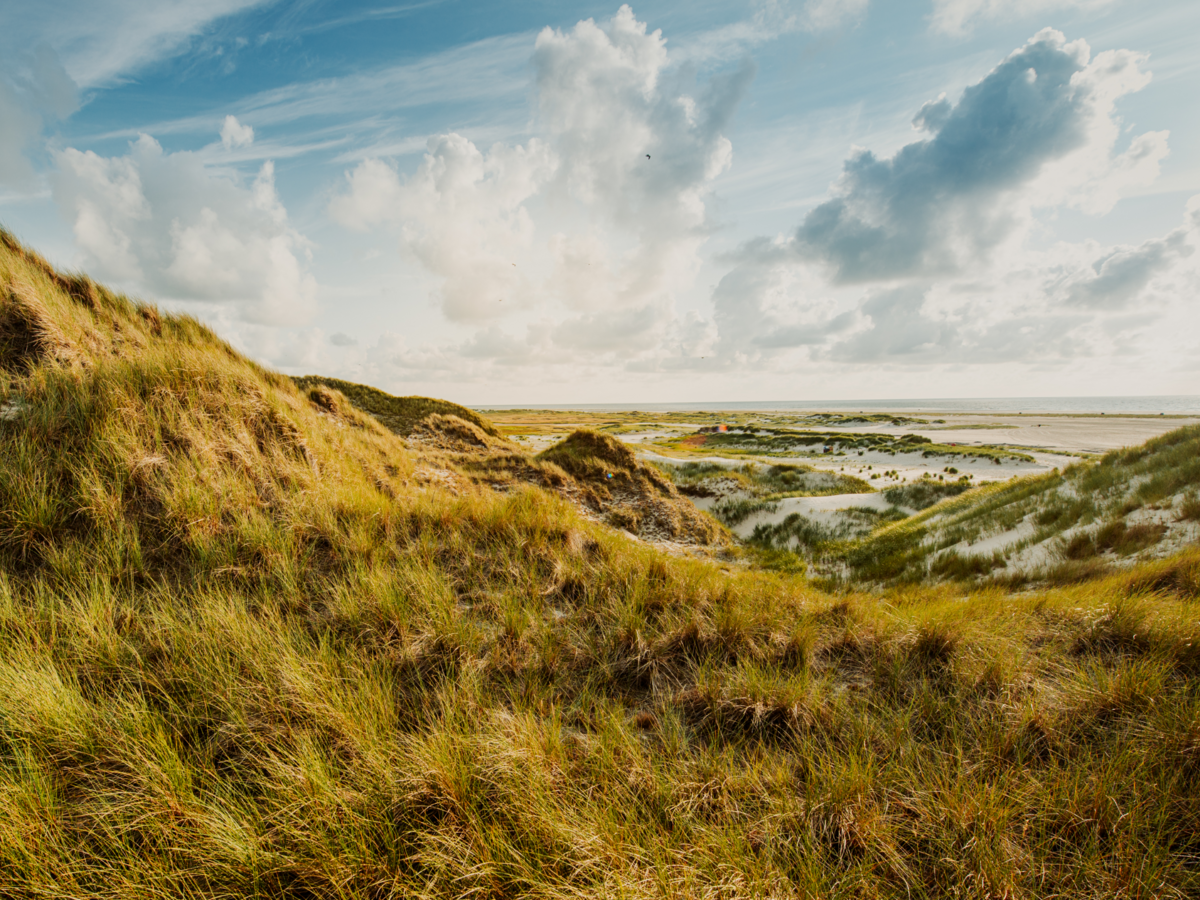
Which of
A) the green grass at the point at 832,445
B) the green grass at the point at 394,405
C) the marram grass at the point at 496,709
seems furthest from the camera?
the green grass at the point at 832,445

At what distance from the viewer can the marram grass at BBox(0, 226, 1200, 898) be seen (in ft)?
6.61

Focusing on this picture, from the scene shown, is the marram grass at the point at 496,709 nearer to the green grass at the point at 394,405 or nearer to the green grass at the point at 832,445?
the green grass at the point at 394,405

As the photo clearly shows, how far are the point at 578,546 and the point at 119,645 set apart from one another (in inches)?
159

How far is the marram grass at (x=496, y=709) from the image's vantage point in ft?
6.61

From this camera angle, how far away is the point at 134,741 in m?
2.37

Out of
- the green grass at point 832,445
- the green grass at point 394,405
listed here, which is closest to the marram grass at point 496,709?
the green grass at point 394,405

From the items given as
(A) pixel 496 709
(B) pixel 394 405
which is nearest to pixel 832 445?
(B) pixel 394 405

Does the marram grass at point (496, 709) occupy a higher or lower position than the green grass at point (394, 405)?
lower

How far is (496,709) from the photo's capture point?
115 inches

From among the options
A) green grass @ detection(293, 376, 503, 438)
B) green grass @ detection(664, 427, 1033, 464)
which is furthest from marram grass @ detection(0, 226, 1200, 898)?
green grass @ detection(664, 427, 1033, 464)

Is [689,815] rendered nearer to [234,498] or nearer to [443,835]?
[443,835]

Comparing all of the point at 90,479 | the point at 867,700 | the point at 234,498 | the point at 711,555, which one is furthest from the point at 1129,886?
the point at 711,555

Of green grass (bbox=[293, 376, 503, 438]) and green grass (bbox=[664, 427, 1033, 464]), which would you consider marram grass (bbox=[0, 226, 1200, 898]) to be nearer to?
green grass (bbox=[293, 376, 503, 438])

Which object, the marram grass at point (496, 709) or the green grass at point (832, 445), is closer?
the marram grass at point (496, 709)
